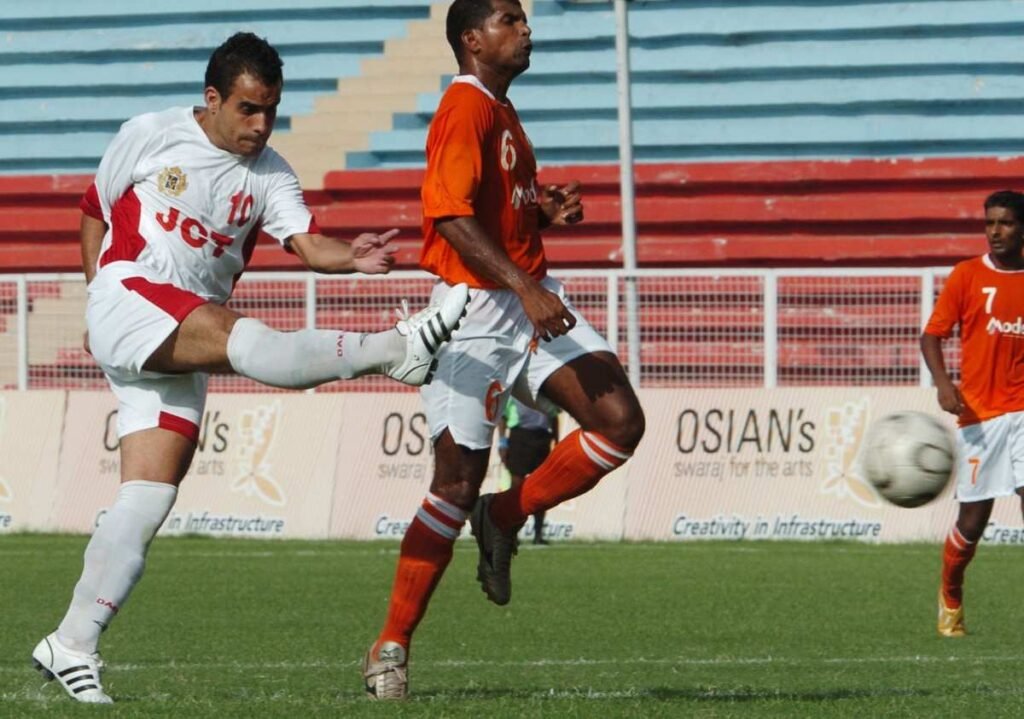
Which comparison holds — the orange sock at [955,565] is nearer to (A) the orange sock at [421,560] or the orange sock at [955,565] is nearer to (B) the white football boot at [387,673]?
(A) the orange sock at [421,560]

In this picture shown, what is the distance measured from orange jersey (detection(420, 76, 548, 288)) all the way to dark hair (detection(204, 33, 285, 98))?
638 mm

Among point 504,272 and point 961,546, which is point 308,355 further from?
point 961,546

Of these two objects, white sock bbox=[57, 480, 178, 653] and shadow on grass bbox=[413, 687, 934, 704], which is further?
shadow on grass bbox=[413, 687, 934, 704]

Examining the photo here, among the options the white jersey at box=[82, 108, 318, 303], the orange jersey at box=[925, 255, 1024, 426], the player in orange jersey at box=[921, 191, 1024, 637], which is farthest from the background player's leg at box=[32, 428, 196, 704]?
the orange jersey at box=[925, 255, 1024, 426]

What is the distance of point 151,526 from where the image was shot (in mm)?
6852

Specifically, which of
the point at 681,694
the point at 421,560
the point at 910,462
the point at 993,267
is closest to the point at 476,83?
the point at 421,560

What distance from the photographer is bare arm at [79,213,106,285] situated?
7160 mm

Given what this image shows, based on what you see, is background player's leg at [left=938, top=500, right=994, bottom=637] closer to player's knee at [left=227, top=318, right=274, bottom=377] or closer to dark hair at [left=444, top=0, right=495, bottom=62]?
dark hair at [left=444, top=0, right=495, bottom=62]

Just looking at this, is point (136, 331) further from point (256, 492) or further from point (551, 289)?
point (256, 492)

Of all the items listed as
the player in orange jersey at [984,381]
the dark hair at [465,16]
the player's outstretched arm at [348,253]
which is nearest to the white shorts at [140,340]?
the player's outstretched arm at [348,253]

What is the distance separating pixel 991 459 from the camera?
410 inches

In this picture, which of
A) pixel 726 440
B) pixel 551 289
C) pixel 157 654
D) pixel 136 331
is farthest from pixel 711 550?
pixel 136 331

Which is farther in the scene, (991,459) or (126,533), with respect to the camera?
(991,459)

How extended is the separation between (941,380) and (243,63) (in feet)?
15.2
